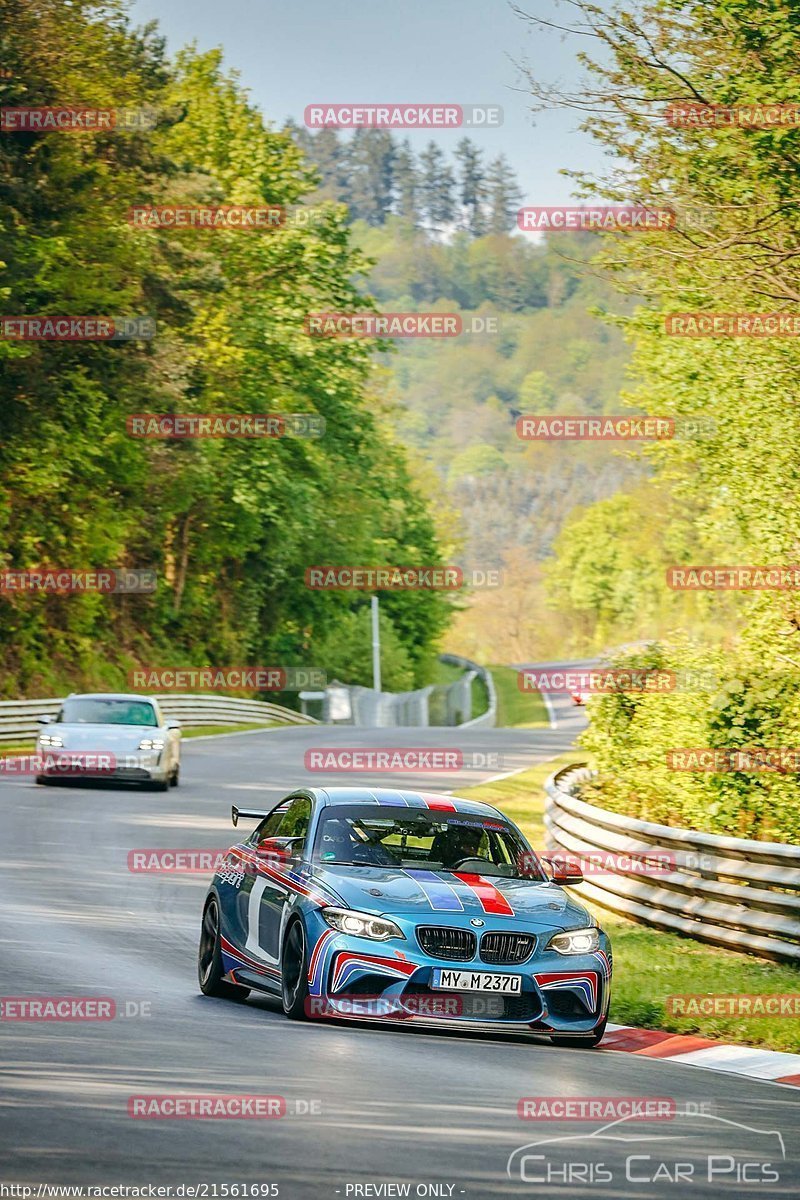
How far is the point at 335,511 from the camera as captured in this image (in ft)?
233

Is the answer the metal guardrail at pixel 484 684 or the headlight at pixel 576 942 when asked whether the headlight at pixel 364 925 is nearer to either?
the headlight at pixel 576 942

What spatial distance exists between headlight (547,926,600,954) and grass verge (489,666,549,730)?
71.5 metres

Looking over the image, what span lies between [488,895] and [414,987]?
83 centimetres

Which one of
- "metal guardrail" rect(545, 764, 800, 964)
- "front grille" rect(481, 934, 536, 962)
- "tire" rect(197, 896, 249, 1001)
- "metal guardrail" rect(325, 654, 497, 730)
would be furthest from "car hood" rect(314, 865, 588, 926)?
"metal guardrail" rect(325, 654, 497, 730)

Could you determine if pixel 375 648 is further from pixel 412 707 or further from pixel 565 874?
pixel 565 874

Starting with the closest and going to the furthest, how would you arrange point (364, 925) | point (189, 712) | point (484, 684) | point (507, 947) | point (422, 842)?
1. point (364, 925)
2. point (507, 947)
3. point (422, 842)
4. point (189, 712)
5. point (484, 684)

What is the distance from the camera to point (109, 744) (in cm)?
2823

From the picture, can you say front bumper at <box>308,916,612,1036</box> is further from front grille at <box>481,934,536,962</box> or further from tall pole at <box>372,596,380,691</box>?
tall pole at <box>372,596,380,691</box>

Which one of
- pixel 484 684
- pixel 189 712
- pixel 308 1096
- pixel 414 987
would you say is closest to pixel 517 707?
pixel 484 684

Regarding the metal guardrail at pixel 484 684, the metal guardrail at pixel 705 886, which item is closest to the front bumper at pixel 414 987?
the metal guardrail at pixel 705 886

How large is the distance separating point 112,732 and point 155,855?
8105 millimetres

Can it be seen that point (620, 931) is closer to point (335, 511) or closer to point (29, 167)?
point (29, 167)

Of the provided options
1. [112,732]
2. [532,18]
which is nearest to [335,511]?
[112,732]

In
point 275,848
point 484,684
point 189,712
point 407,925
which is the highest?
point 275,848
